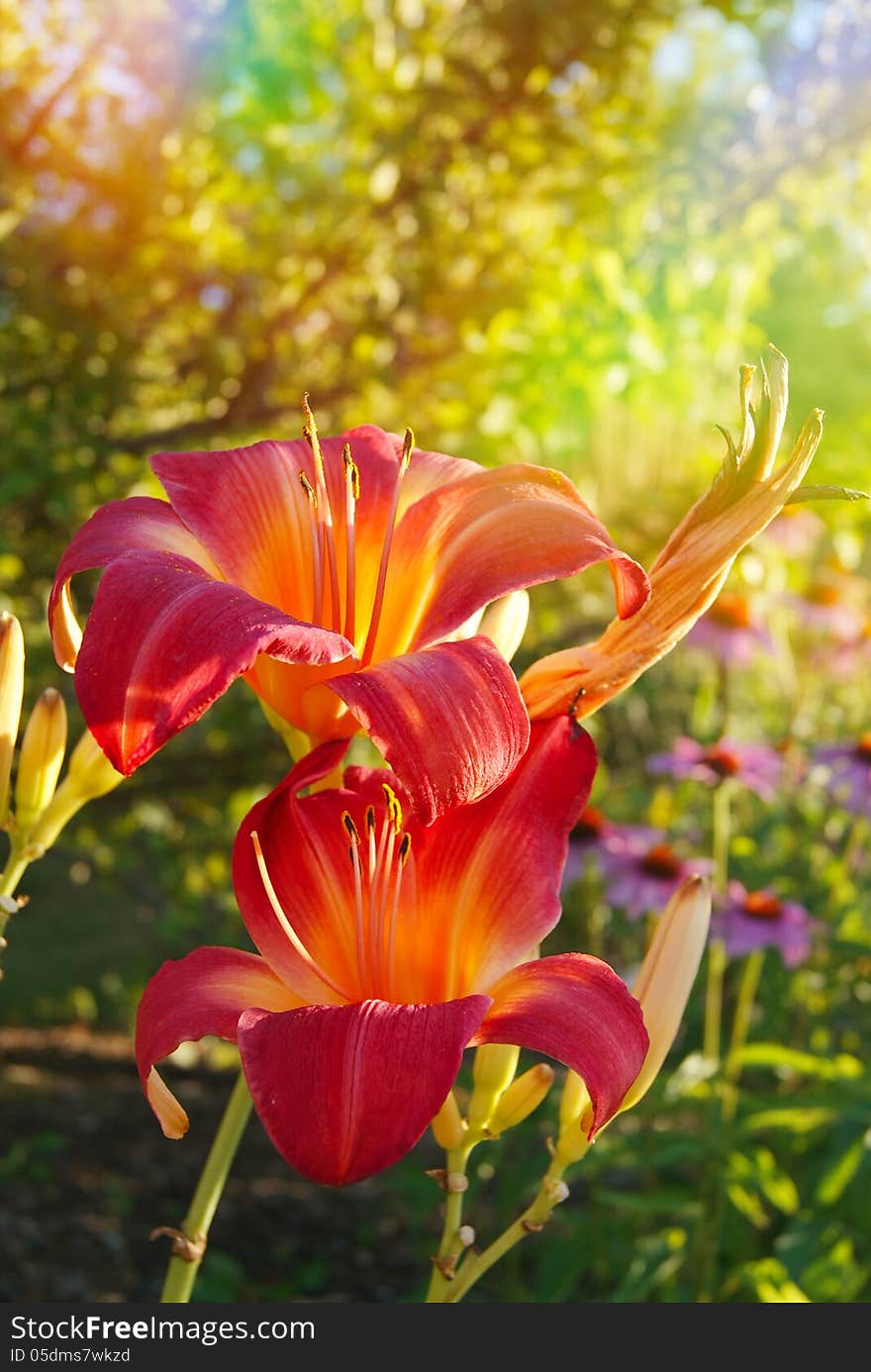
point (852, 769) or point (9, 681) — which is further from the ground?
point (9, 681)

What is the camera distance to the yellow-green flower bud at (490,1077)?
1.90 feet

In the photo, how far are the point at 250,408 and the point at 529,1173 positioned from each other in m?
1.30

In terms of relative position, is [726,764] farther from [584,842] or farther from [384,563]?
[384,563]

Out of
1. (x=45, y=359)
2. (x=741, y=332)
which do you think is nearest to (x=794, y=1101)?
(x=45, y=359)

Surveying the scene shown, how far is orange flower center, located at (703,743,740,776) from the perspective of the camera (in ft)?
5.88

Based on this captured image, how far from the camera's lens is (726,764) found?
1.79 m

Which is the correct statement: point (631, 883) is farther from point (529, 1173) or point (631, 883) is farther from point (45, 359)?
point (45, 359)

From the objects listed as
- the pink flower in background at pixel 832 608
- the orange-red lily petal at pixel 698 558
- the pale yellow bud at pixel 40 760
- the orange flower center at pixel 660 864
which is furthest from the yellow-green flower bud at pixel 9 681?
the pink flower in background at pixel 832 608

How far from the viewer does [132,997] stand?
10.5 ft

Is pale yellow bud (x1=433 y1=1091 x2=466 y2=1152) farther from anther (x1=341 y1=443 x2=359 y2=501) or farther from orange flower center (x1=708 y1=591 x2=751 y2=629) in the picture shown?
orange flower center (x1=708 y1=591 x2=751 y2=629)

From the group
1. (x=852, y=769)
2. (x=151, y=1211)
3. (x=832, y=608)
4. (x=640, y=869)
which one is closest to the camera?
(x=640, y=869)

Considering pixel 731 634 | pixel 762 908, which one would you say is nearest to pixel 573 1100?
pixel 762 908

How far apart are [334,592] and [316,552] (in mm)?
19

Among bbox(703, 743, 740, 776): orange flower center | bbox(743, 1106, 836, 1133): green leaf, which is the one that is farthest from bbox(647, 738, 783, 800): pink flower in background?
bbox(743, 1106, 836, 1133): green leaf
